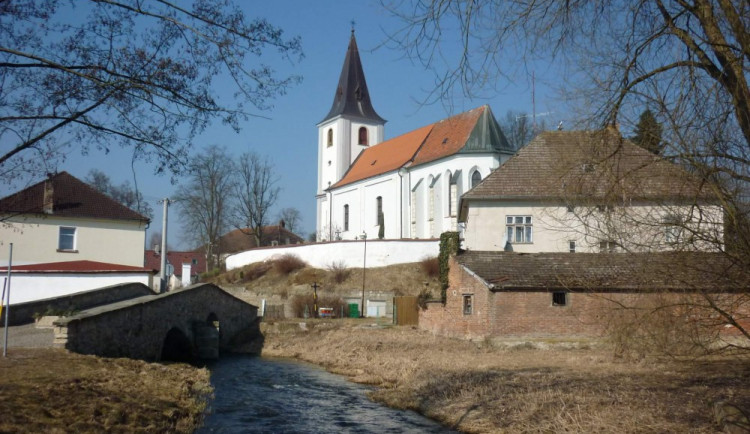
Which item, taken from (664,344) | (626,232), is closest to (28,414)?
(626,232)

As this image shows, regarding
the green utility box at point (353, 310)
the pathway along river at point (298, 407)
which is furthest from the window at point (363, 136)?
the pathway along river at point (298, 407)

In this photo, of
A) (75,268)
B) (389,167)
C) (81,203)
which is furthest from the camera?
(389,167)

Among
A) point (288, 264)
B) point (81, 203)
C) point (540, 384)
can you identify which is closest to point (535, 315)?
point (540, 384)

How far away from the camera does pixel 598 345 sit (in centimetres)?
2339

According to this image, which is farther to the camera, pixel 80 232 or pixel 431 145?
pixel 431 145

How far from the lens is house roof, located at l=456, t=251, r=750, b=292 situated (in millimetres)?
8969

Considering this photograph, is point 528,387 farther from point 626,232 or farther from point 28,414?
point 28,414

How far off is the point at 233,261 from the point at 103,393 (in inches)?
1702

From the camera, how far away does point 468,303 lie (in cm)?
2588

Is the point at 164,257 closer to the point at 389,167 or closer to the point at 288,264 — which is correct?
the point at 288,264

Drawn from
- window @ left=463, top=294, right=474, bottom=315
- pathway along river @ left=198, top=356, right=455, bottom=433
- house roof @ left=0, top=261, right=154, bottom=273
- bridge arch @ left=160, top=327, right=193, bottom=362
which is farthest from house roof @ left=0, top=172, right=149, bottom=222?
window @ left=463, top=294, right=474, bottom=315

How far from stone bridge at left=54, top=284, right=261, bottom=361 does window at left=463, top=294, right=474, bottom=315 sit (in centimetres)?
1049

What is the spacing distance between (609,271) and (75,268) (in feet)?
75.9

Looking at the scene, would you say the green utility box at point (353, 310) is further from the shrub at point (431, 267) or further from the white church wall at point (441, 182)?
the white church wall at point (441, 182)
